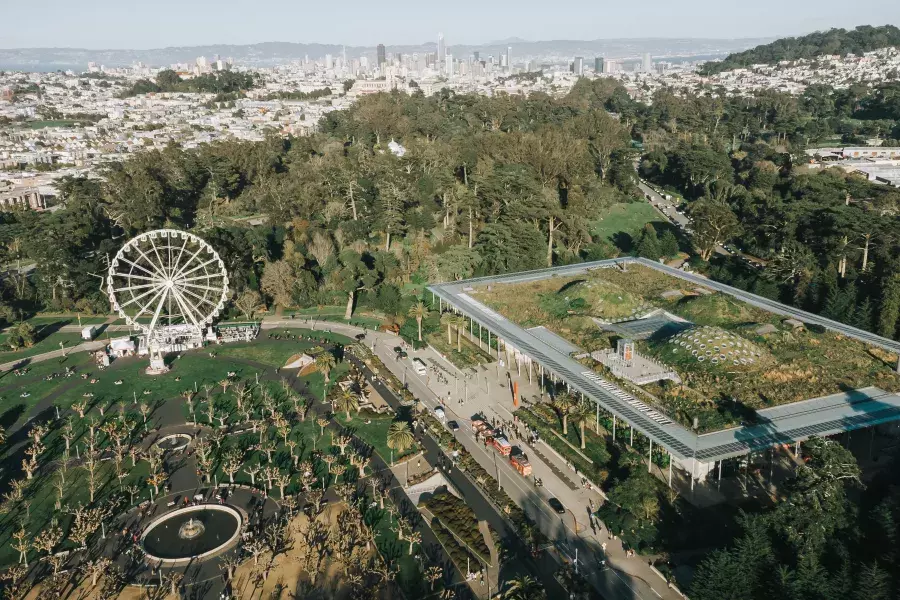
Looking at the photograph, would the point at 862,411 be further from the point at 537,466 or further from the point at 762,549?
the point at 537,466

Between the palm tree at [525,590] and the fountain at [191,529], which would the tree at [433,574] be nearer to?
the palm tree at [525,590]

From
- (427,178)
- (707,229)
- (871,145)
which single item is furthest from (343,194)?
(871,145)

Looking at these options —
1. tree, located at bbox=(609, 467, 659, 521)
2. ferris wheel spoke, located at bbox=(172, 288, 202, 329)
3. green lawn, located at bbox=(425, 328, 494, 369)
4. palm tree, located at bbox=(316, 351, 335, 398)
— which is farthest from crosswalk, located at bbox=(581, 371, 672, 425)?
ferris wheel spoke, located at bbox=(172, 288, 202, 329)

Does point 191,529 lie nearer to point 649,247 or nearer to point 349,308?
point 349,308

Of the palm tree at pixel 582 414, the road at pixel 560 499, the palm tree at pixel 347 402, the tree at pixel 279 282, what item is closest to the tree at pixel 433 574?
the road at pixel 560 499

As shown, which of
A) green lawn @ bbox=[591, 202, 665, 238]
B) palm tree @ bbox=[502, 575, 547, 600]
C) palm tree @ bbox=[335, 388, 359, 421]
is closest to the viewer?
palm tree @ bbox=[502, 575, 547, 600]

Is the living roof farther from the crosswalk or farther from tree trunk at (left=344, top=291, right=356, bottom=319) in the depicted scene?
tree trunk at (left=344, top=291, right=356, bottom=319)
